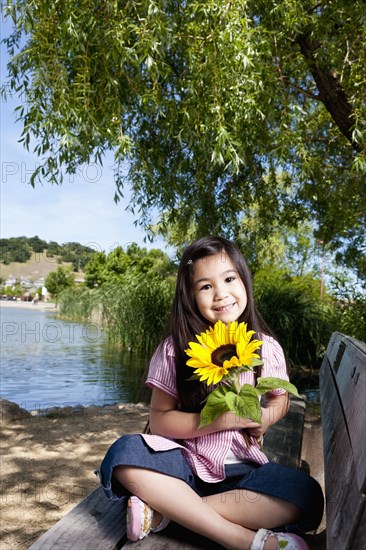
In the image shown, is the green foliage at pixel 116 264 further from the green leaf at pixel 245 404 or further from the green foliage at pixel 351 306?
the green leaf at pixel 245 404

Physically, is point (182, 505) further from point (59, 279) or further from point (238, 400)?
point (59, 279)

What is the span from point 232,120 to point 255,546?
3.96m

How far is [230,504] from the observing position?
163 centimetres

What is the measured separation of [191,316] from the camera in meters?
1.90

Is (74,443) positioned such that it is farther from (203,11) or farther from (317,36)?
(317,36)

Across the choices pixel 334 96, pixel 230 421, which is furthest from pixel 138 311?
pixel 230 421

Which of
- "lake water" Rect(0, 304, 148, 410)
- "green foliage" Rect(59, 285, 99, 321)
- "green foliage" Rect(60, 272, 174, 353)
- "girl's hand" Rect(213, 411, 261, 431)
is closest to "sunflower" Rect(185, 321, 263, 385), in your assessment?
"girl's hand" Rect(213, 411, 261, 431)

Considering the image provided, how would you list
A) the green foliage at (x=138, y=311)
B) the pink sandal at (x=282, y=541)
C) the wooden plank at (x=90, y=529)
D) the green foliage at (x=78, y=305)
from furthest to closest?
the green foliage at (x=78, y=305)
the green foliage at (x=138, y=311)
the pink sandal at (x=282, y=541)
the wooden plank at (x=90, y=529)

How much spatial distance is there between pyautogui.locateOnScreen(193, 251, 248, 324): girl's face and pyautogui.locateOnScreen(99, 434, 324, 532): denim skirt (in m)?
0.45

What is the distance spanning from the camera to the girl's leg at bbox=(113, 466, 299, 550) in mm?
1525

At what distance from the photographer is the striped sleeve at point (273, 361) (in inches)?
74.2

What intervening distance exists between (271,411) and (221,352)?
1.06 feet

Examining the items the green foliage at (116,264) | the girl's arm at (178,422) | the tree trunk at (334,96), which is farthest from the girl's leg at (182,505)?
the green foliage at (116,264)

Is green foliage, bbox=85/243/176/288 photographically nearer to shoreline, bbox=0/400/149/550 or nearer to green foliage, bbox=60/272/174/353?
green foliage, bbox=60/272/174/353
